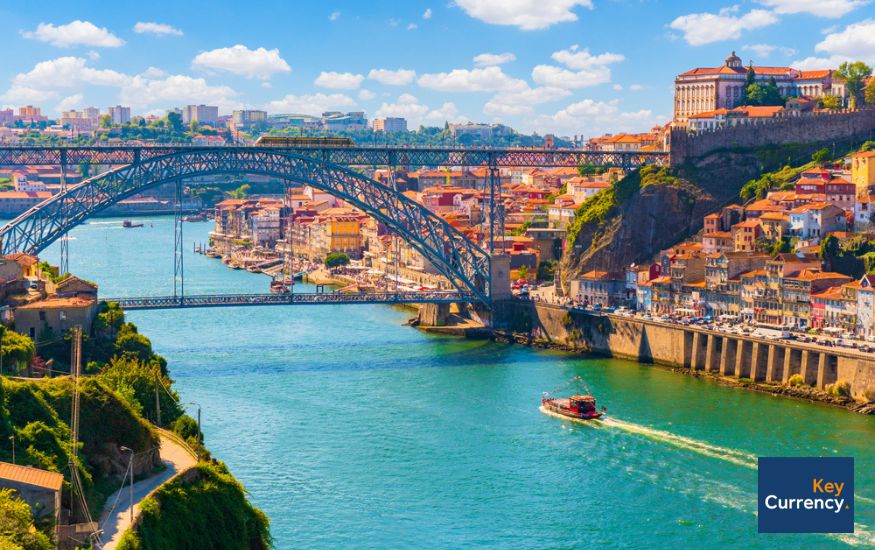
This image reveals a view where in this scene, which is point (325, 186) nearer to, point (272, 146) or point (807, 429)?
point (272, 146)

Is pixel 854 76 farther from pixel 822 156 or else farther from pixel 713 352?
pixel 713 352

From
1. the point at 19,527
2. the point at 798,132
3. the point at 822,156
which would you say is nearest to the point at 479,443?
the point at 19,527

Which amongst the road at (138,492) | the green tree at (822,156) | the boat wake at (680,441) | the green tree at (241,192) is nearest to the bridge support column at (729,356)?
the boat wake at (680,441)

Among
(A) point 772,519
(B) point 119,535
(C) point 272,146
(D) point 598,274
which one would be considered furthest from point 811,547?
(C) point 272,146

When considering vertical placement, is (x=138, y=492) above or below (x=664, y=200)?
below

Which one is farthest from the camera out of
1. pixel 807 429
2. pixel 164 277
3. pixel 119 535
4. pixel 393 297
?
pixel 164 277
